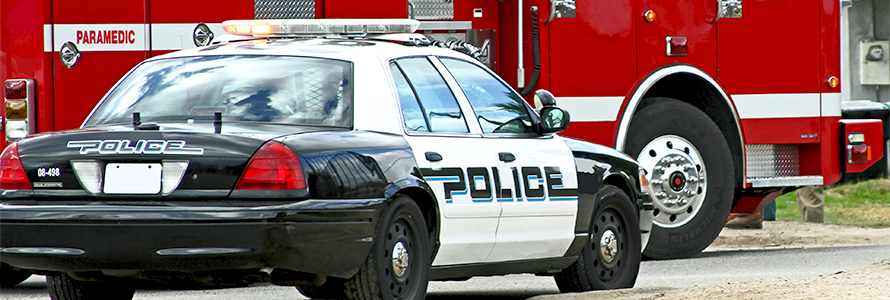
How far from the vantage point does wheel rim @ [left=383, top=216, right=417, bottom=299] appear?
19.8 ft

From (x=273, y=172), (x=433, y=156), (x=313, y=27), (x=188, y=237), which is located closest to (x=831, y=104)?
(x=313, y=27)

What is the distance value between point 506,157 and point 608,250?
1340 millimetres

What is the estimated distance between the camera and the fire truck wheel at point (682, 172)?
34.1 ft

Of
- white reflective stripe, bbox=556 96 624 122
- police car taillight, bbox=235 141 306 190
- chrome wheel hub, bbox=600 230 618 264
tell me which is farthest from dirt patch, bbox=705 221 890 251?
police car taillight, bbox=235 141 306 190

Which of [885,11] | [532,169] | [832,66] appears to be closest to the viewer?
[532,169]

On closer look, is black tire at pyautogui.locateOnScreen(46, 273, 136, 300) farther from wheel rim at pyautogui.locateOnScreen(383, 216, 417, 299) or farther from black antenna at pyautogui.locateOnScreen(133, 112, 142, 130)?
wheel rim at pyautogui.locateOnScreen(383, 216, 417, 299)

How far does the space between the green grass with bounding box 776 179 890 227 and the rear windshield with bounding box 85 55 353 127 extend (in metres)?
9.88

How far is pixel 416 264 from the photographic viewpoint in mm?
6301

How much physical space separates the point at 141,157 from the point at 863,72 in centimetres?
2235

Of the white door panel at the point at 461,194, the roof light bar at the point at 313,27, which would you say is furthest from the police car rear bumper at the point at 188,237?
the roof light bar at the point at 313,27

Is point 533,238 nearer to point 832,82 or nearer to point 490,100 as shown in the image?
point 490,100

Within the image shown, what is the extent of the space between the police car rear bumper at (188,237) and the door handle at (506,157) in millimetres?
1427

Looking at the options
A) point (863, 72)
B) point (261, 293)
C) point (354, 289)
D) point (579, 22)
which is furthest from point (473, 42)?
point (863, 72)

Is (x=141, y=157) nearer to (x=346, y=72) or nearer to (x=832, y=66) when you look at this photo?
(x=346, y=72)
